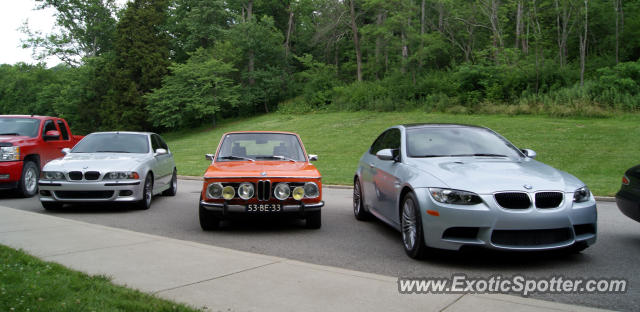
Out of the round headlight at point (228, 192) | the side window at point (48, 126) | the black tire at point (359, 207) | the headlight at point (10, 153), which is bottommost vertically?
the black tire at point (359, 207)

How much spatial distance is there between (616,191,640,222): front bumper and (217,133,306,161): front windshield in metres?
4.79

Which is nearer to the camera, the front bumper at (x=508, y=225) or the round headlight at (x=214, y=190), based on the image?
the front bumper at (x=508, y=225)

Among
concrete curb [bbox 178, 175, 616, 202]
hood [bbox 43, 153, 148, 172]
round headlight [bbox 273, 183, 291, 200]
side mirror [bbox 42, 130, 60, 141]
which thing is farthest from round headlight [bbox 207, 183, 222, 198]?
concrete curb [bbox 178, 175, 616, 202]

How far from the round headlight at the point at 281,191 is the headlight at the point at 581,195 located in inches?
147

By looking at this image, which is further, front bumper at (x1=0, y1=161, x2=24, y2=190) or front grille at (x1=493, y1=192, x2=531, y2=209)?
front bumper at (x1=0, y1=161, x2=24, y2=190)

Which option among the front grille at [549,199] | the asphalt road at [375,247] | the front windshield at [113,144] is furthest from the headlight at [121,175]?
the front grille at [549,199]

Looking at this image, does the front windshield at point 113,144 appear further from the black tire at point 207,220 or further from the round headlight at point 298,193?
the round headlight at point 298,193

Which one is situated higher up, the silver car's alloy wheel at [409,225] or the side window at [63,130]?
the side window at [63,130]

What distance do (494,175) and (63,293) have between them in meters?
4.44

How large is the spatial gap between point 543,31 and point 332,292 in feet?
129

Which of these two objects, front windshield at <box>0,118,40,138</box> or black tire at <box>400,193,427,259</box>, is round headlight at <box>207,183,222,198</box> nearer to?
black tire at <box>400,193,427,259</box>

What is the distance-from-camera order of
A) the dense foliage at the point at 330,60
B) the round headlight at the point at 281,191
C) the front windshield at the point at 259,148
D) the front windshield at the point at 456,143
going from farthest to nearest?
1. the dense foliage at the point at 330,60
2. the front windshield at the point at 259,148
3. the round headlight at the point at 281,191
4. the front windshield at the point at 456,143

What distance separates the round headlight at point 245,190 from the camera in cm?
737

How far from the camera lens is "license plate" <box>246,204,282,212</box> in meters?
7.35
